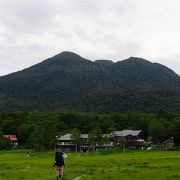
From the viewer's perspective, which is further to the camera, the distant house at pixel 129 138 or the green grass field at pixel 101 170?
the distant house at pixel 129 138

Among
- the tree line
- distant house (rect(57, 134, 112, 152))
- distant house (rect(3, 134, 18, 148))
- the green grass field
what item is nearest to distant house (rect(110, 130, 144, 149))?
the tree line

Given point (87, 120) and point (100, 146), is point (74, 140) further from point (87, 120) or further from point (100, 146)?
point (87, 120)

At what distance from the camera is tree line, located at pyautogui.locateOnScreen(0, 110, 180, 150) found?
13962cm

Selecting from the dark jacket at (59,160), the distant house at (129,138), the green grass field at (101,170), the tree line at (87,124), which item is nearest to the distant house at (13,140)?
the tree line at (87,124)

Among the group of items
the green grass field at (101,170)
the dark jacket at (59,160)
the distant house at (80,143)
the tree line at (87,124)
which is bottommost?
the green grass field at (101,170)

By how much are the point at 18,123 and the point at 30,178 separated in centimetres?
15291

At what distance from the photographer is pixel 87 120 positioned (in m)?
192

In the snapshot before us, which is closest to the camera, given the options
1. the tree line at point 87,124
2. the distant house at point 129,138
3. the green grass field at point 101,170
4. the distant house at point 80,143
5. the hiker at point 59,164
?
the hiker at point 59,164

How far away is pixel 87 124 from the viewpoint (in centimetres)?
18925

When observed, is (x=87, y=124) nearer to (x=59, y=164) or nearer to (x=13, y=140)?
(x=13, y=140)

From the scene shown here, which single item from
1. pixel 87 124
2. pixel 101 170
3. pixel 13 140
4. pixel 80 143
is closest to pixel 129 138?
pixel 80 143

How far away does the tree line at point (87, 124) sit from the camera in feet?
458

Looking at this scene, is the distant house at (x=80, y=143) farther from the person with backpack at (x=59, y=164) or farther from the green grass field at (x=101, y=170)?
the person with backpack at (x=59, y=164)

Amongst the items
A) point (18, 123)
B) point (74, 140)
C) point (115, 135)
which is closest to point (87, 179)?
point (74, 140)
